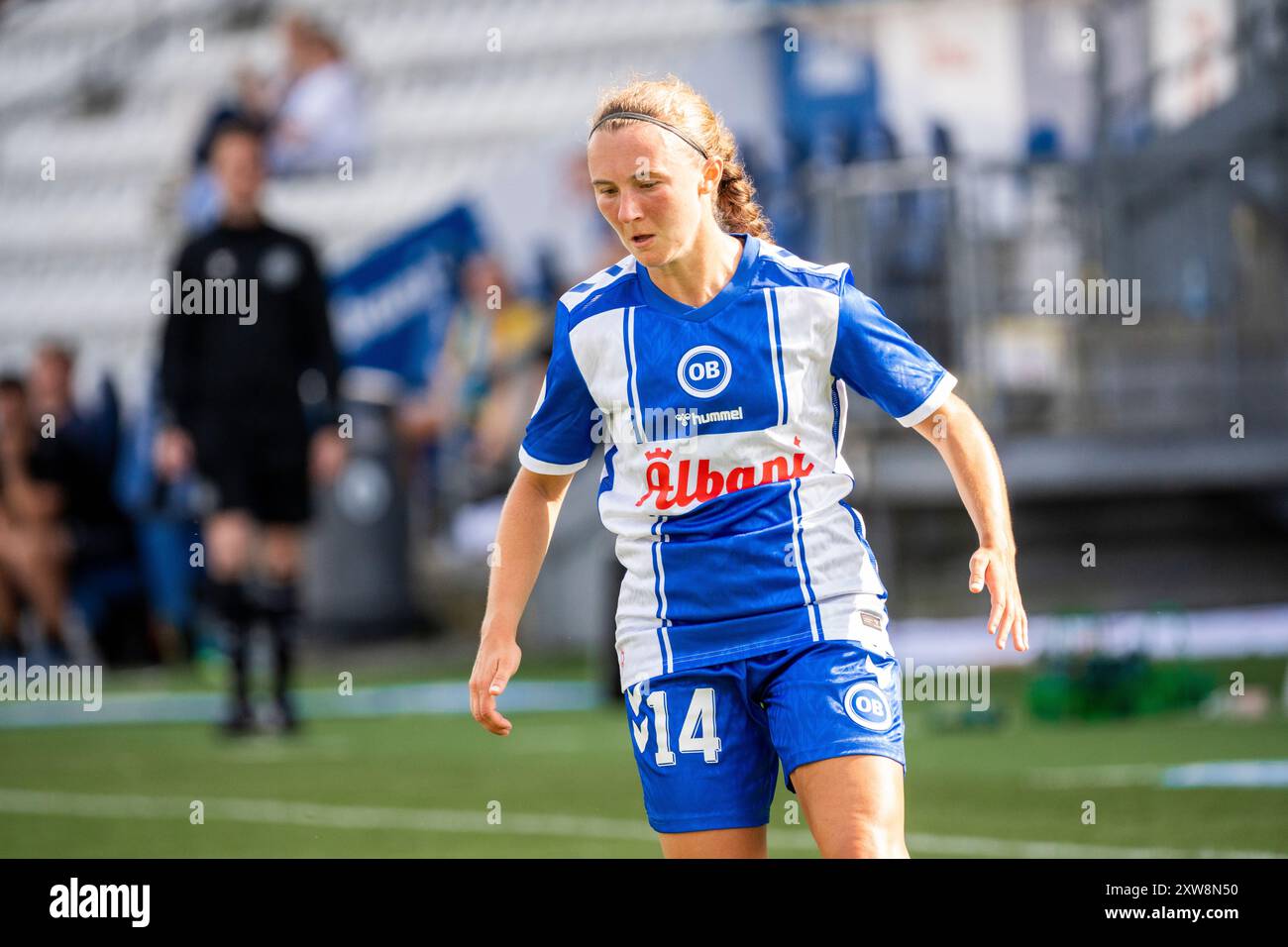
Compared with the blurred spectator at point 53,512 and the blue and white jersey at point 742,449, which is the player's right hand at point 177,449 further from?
the blue and white jersey at point 742,449

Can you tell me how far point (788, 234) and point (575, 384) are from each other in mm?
10993

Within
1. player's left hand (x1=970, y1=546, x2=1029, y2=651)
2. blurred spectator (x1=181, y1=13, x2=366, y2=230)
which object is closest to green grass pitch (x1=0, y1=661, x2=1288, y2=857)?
player's left hand (x1=970, y1=546, x2=1029, y2=651)

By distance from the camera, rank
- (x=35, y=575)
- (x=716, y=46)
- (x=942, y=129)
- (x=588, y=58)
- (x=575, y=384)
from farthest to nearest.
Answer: (x=588, y=58)
(x=716, y=46)
(x=35, y=575)
(x=942, y=129)
(x=575, y=384)

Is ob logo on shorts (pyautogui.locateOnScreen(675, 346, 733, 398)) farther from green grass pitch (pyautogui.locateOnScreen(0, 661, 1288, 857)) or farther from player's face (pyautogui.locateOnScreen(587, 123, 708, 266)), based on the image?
green grass pitch (pyautogui.locateOnScreen(0, 661, 1288, 857))

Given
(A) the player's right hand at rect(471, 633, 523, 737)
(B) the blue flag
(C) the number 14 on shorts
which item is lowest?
(C) the number 14 on shorts

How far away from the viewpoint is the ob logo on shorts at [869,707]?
3.53m

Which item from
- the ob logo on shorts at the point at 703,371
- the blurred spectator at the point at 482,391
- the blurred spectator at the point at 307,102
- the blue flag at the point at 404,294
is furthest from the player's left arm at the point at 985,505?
the blurred spectator at the point at 307,102

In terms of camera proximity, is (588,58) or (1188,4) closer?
(1188,4)

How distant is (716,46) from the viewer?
66.3 ft

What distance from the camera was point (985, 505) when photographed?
12.0ft

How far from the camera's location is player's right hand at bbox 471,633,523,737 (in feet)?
12.2

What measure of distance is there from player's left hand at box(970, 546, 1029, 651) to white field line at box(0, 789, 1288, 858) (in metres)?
2.37

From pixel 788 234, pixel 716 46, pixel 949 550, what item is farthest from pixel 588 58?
pixel 949 550

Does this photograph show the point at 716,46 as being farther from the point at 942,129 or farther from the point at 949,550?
the point at 949,550
